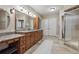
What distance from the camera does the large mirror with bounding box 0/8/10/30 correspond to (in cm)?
379

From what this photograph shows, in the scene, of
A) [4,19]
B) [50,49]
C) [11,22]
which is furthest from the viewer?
[50,49]

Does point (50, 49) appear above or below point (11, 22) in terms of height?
below

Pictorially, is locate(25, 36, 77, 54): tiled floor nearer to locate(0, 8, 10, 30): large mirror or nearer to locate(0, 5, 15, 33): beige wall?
locate(0, 5, 15, 33): beige wall

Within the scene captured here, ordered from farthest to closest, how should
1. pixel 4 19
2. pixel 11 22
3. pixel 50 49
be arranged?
pixel 50 49
pixel 11 22
pixel 4 19

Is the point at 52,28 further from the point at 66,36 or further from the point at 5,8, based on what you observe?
the point at 5,8

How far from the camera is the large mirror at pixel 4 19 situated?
3787mm

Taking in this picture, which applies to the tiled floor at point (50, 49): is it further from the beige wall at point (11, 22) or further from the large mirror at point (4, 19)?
the large mirror at point (4, 19)

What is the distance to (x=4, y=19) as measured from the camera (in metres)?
4.02

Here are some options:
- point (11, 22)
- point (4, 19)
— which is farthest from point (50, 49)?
point (4, 19)

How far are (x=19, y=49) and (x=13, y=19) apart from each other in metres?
1.52

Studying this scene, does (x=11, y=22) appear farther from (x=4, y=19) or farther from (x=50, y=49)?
(x=50, y=49)

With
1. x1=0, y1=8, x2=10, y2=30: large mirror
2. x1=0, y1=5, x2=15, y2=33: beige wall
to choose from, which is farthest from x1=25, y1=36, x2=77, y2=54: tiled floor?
x1=0, y1=8, x2=10, y2=30: large mirror

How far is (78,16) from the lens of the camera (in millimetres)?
A: 4883
